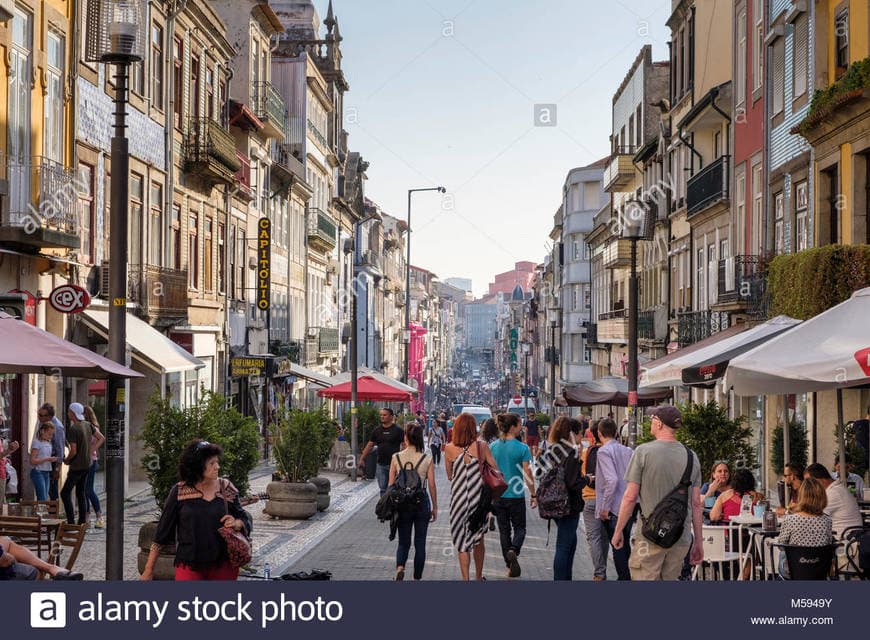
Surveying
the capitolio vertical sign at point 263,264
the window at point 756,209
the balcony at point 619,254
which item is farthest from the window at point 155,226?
the balcony at point 619,254

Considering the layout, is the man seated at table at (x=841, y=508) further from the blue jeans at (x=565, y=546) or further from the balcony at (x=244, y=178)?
the balcony at (x=244, y=178)

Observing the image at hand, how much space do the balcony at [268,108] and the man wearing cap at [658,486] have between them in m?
32.7

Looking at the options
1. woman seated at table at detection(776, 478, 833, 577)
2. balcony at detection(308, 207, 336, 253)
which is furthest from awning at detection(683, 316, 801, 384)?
balcony at detection(308, 207, 336, 253)

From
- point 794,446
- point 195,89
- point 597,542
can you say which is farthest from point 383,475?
point 195,89

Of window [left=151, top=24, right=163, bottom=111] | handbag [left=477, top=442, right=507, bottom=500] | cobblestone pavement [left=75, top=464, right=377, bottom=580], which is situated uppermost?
window [left=151, top=24, right=163, bottom=111]

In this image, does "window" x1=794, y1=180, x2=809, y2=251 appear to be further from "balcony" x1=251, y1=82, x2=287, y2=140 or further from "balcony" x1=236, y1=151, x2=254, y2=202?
"balcony" x1=251, y1=82, x2=287, y2=140

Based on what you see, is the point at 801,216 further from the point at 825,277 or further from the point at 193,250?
the point at 193,250

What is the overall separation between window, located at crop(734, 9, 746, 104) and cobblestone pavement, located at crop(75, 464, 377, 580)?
12608 mm

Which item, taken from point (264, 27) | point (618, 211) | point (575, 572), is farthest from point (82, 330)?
point (618, 211)

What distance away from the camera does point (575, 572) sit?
1439 centimetres

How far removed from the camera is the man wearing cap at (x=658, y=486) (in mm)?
9547

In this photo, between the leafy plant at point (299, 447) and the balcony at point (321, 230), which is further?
the balcony at point (321, 230)

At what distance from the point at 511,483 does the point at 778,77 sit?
52.1 feet

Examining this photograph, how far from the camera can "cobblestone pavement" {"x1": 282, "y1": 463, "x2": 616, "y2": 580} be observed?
46.4 ft
